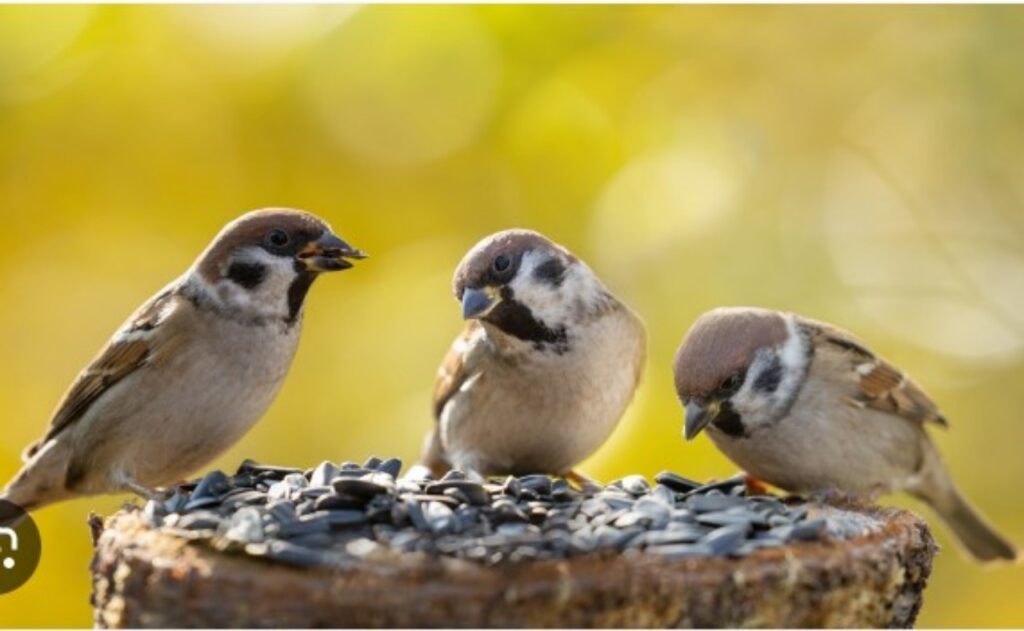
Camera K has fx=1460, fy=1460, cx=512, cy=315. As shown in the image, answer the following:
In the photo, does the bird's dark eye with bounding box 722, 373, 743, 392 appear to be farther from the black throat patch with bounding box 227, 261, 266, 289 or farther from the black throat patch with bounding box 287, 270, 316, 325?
the black throat patch with bounding box 227, 261, 266, 289

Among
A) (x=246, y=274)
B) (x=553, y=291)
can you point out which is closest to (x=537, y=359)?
(x=553, y=291)

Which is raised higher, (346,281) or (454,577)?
(346,281)

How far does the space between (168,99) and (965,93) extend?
3461 mm

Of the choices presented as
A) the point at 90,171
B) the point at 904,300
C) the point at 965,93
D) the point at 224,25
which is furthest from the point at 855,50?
the point at 90,171

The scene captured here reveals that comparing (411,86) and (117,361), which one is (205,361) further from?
(411,86)

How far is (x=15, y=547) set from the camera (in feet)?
15.6

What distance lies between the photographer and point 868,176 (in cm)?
665

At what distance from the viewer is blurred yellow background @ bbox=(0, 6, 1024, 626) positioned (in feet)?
20.0

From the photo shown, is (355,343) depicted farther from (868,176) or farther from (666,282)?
(868,176)

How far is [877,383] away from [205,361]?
2209mm

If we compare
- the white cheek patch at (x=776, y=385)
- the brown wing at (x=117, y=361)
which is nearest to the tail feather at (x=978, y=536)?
the white cheek patch at (x=776, y=385)

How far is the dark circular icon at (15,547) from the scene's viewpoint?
4547 mm

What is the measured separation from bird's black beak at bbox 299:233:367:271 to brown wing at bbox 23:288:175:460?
0.57m

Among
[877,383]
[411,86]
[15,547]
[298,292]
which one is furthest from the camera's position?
[411,86]
